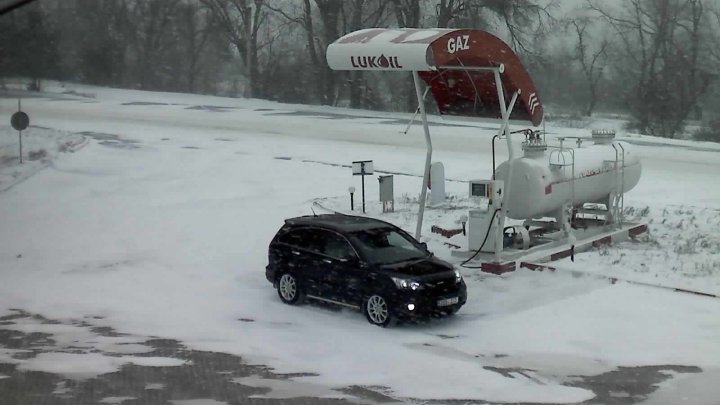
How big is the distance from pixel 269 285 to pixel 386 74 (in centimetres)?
4426

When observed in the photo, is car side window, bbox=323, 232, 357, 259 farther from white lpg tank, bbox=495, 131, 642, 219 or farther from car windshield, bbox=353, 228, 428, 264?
white lpg tank, bbox=495, 131, 642, 219

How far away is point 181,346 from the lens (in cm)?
1323

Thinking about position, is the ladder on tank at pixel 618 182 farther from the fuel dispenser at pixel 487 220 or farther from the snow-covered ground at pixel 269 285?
the fuel dispenser at pixel 487 220

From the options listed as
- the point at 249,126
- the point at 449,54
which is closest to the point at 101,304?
the point at 449,54

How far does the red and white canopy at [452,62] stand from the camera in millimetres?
16562

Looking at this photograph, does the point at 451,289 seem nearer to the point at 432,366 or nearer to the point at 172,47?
the point at 432,366

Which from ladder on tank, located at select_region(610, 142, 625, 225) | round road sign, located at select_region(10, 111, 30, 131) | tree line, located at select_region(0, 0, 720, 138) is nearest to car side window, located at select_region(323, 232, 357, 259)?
ladder on tank, located at select_region(610, 142, 625, 225)

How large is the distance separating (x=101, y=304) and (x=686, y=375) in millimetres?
9073

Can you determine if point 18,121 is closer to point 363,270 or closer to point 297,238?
point 297,238

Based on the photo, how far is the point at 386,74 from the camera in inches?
2381

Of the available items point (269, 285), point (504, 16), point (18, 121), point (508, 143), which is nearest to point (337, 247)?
→ point (269, 285)

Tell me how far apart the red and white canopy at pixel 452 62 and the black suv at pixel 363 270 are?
114 inches

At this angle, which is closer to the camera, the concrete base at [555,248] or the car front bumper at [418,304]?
the car front bumper at [418,304]

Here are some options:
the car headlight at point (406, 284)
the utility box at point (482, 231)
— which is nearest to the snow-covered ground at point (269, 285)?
the car headlight at point (406, 284)
